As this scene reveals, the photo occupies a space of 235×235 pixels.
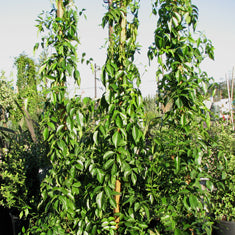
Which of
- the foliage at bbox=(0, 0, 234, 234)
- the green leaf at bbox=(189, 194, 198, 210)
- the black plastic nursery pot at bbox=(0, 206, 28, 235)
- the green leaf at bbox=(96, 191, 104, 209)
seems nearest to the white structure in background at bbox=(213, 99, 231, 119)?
the foliage at bbox=(0, 0, 234, 234)

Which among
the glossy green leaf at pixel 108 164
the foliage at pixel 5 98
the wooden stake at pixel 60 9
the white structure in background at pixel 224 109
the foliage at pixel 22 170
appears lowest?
the foliage at pixel 22 170

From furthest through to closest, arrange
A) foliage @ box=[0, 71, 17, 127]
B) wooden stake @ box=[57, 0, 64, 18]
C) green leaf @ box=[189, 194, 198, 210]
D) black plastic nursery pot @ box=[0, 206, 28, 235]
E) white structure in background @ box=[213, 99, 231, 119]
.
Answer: foliage @ box=[0, 71, 17, 127] → white structure in background @ box=[213, 99, 231, 119] → black plastic nursery pot @ box=[0, 206, 28, 235] → wooden stake @ box=[57, 0, 64, 18] → green leaf @ box=[189, 194, 198, 210]

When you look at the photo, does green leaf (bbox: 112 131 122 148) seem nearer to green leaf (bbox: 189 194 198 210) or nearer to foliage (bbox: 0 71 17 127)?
green leaf (bbox: 189 194 198 210)

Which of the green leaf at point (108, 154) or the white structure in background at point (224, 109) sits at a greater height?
the white structure in background at point (224, 109)

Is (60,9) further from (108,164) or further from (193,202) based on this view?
(193,202)

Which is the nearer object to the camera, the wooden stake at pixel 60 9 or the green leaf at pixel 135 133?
the green leaf at pixel 135 133

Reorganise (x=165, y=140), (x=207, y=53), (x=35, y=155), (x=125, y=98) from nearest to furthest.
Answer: (x=125, y=98) < (x=165, y=140) < (x=207, y=53) < (x=35, y=155)

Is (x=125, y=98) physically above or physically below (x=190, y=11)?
below

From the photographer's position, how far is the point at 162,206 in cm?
154

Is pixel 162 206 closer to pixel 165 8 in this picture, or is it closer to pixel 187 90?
pixel 187 90

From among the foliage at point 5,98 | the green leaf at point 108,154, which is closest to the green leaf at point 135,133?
the green leaf at point 108,154

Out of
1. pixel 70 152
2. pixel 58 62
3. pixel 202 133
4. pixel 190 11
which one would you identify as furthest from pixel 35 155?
pixel 190 11

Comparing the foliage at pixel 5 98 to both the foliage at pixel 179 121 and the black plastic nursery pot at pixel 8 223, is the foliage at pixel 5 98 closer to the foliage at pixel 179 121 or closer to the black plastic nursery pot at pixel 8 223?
the black plastic nursery pot at pixel 8 223

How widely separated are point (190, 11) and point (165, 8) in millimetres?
186
